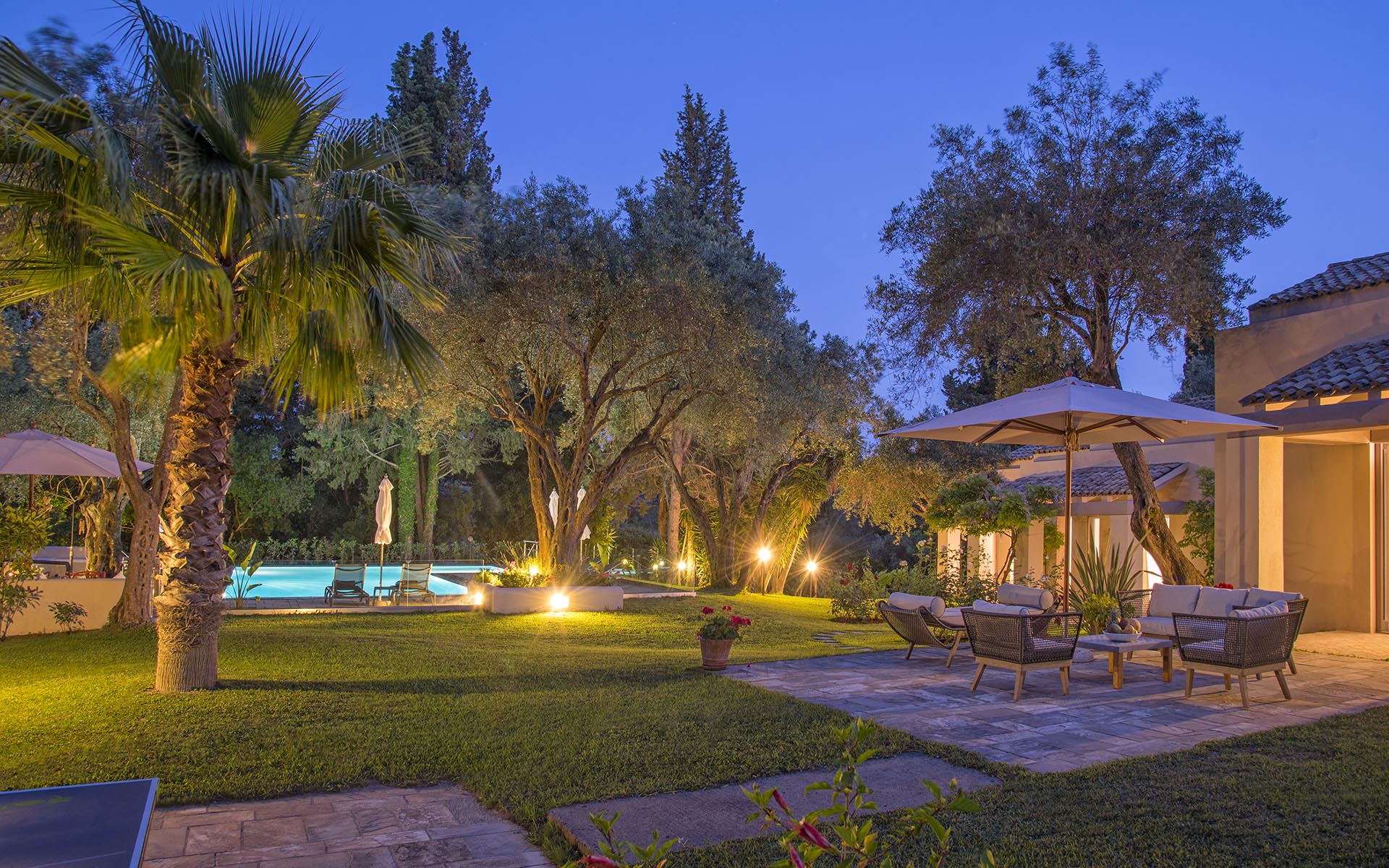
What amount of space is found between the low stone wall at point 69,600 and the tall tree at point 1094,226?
39.7 ft

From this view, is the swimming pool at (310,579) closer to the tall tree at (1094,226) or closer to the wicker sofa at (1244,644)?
the tall tree at (1094,226)

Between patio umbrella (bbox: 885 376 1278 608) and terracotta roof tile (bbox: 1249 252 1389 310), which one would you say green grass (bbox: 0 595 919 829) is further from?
terracotta roof tile (bbox: 1249 252 1389 310)

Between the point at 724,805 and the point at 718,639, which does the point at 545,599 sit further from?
the point at 724,805

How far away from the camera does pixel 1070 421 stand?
9297mm

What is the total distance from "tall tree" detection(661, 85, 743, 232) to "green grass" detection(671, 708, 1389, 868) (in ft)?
78.2

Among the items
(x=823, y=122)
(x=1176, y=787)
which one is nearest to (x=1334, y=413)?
(x=1176, y=787)

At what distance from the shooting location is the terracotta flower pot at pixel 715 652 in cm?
835

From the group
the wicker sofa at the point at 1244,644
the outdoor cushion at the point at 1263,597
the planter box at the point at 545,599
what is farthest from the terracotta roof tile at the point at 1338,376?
the planter box at the point at 545,599


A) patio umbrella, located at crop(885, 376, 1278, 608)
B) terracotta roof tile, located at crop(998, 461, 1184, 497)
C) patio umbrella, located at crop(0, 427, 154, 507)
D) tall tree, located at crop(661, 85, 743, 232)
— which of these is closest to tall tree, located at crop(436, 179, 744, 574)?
patio umbrella, located at crop(885, 376, 1278, 608)

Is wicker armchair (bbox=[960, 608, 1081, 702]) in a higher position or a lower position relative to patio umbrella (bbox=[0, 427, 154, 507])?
lower

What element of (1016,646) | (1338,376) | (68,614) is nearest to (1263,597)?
(1016,646)

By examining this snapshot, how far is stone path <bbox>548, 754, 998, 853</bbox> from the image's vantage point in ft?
13.0

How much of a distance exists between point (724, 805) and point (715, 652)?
402cm

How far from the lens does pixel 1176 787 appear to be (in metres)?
4.67
